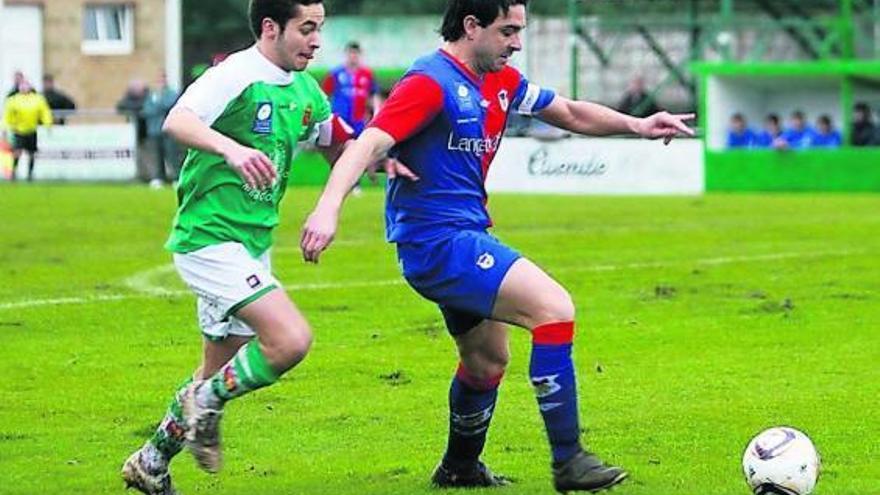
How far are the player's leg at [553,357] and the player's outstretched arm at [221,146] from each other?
1.01m

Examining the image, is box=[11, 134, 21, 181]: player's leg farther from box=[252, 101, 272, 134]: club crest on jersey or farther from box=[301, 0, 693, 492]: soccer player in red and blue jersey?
box=[252, 101, 272, 134]: club crest on jersey

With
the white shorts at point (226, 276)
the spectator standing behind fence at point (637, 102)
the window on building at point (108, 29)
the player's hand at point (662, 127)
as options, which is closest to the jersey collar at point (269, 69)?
the white shorts at point (226, 276)

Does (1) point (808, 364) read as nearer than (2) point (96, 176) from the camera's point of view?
Yes

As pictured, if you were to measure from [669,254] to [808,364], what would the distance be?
7.98 meters

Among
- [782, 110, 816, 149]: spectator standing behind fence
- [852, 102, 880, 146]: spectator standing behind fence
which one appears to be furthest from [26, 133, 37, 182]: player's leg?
[852, 102, 880, 146]: spectator standing behind fence

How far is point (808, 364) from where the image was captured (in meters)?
12.0

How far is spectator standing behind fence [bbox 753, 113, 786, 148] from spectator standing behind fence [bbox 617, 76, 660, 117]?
180 inches

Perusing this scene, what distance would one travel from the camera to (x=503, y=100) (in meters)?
8.25

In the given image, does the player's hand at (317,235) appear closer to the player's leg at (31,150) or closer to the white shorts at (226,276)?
the white shorts at (226,276)

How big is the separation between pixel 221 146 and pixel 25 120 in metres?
31.9

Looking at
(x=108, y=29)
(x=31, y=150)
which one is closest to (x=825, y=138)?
(x=31, y=150)

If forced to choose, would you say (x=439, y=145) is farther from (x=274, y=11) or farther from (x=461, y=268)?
(x=274, y=11)

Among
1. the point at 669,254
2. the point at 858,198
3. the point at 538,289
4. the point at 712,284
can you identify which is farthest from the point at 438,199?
the point at 858,198

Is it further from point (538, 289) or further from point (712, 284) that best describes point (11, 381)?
point (712, 284)
